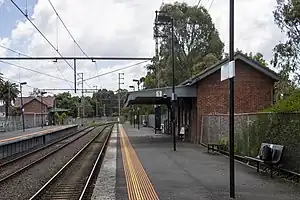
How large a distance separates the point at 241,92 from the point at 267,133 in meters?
13.6

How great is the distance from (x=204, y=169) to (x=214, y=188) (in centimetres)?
404

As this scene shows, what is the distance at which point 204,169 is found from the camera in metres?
15.2

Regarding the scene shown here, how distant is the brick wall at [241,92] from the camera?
2784 centimetres

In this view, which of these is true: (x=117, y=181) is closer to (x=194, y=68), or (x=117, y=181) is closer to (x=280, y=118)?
(x=280, y=118)

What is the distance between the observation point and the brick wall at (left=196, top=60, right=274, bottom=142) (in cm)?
2784

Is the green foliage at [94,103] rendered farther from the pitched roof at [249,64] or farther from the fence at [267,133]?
the fence at [267,133]

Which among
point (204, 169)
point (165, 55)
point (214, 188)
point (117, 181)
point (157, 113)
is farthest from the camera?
point (165, 55)

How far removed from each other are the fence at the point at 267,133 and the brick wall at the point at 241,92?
5664 mm

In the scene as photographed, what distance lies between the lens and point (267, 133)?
1460cm

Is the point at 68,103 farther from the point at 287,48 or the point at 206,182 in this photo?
the point at 206,182

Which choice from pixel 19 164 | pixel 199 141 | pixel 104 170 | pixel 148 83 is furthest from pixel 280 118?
pixel 148 83

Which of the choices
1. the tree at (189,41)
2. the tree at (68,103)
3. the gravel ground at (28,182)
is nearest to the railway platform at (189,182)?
the gravel ground at (28,182)

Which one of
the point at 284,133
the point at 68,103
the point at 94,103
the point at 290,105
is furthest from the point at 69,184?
the point at 94,103

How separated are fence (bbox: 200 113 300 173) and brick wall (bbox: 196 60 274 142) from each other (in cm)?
566
